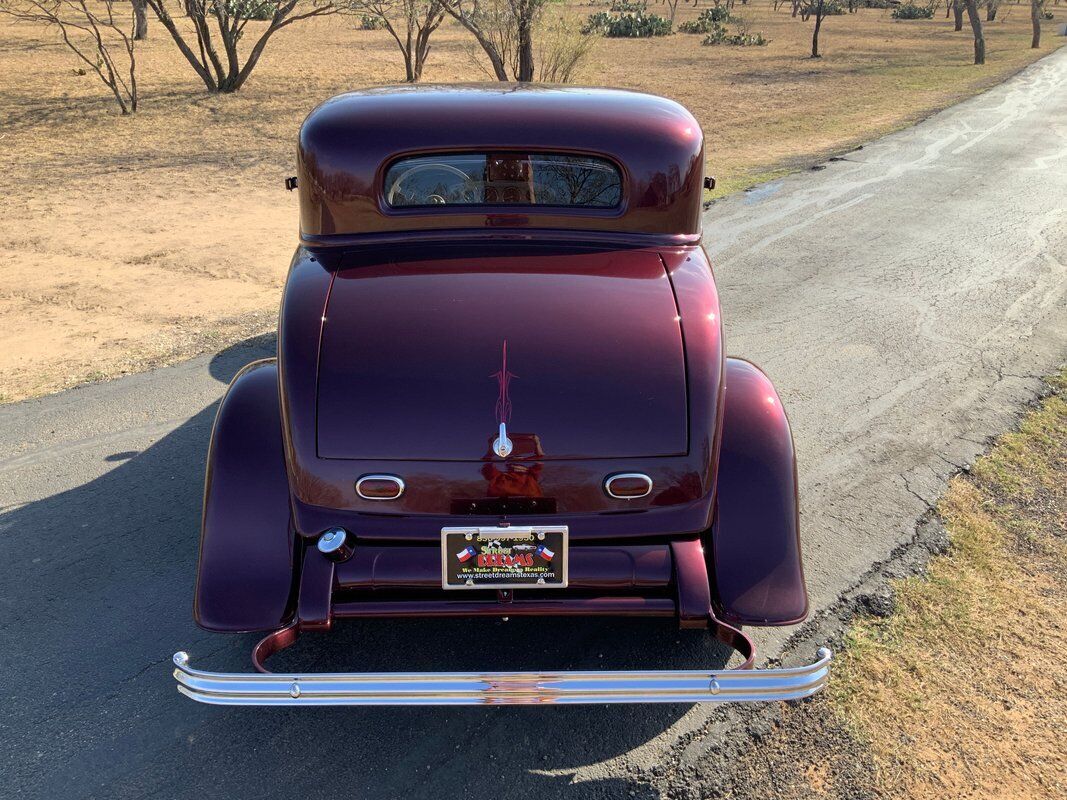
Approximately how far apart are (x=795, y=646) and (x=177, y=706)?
2.36m

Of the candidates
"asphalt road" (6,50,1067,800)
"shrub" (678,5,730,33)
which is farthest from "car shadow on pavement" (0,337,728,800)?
"shrub" (678,5,730,33)

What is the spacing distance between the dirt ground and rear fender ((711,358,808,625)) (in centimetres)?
464

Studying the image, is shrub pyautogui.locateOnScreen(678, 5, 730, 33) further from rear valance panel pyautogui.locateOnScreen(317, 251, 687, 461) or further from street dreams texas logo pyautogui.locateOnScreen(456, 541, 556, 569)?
street dreams texas logo pyautogui.locateOnScreen(456, 541, 556, 569)

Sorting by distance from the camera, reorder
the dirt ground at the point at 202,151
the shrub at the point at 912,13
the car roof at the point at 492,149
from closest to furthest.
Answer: the car roof at the point at 492,149, the dirt ground at the point at 202,151, the shrub at the point at 912,13

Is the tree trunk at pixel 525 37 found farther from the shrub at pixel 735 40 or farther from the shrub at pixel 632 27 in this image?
the shrub at pixel 632 27

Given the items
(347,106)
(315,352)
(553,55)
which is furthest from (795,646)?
(553,55)

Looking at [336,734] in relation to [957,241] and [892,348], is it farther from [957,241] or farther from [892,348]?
[957,241]

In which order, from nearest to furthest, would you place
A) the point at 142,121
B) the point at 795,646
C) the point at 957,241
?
the point at 795,646 < the point at 957,241 < the point at 142,121

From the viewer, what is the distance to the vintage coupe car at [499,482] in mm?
2812

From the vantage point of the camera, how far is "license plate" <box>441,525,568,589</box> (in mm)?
2814

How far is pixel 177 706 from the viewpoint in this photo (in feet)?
10.3

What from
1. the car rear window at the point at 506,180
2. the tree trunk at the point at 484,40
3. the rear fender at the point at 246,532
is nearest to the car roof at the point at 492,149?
the car rear window at the point at 506,180

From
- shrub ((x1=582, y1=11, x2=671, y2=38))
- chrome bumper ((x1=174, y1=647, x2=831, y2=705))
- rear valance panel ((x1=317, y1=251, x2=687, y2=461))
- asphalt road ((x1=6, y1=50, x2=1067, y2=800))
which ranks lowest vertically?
asphalt road ((x1=6, y1=50, x2=1067, y2=800))

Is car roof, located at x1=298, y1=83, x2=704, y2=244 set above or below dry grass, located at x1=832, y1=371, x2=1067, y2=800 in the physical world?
above
